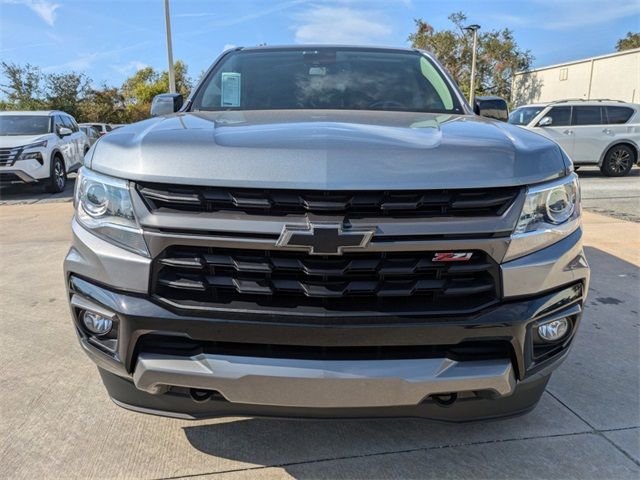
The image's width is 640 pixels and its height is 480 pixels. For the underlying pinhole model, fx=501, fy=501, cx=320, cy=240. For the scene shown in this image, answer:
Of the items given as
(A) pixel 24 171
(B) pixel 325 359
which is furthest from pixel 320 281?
(A) pixel 24 171

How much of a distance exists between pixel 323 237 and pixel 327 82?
1.79 m

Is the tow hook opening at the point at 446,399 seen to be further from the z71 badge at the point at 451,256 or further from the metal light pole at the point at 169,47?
the metal light pole at the point at 169,47

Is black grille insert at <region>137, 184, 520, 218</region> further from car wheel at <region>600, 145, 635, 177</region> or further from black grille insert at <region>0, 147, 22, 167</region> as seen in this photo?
car wheel at <region>600, 145, 635, 177</region>

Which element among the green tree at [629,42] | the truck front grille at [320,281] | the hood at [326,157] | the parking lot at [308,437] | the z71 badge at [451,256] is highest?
the green tree at [629,42]

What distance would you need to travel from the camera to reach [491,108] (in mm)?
3152

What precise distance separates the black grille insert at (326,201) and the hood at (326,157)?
34 millimetres

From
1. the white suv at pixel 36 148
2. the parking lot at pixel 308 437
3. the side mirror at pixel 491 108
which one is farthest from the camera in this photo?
the white suv at pixel 36 148

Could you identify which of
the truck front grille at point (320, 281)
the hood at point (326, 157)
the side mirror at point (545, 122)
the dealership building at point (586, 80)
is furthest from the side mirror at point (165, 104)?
the dealership building at point (586, 80)

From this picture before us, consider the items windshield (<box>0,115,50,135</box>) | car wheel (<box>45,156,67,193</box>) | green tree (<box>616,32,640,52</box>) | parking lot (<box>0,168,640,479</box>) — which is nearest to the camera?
parking lot (<box>0,168,640,479</box>)

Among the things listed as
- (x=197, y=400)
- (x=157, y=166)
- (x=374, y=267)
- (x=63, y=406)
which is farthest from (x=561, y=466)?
(x=63, y=406)

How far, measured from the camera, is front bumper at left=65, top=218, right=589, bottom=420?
66.0 inches

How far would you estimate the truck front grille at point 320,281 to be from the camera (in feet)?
5.56

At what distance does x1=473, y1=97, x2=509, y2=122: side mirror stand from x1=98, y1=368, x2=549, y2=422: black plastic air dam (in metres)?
1.78

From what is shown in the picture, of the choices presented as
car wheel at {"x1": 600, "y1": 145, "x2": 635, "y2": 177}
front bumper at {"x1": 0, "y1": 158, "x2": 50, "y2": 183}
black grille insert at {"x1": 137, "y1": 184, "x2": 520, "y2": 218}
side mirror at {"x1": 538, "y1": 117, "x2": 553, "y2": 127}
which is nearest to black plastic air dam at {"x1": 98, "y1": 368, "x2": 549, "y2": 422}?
black grille insert at {"x1": 137, "y1": 184, "x2": 520, "y2": 218}
